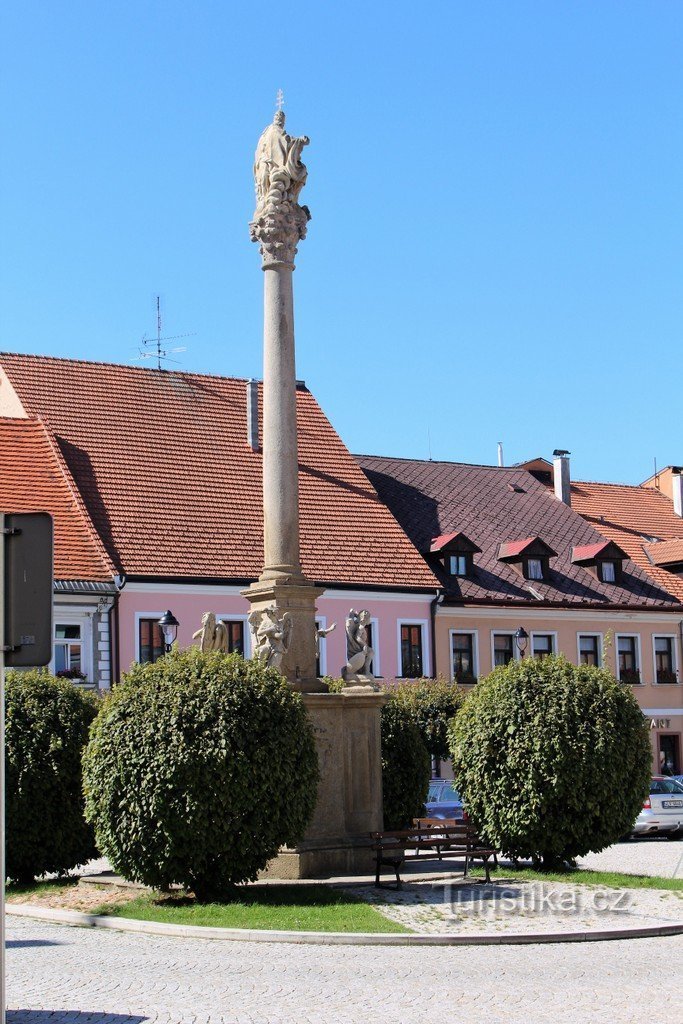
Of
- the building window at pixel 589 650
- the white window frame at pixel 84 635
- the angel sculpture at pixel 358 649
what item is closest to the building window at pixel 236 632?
the white window frame at pixel 84 635

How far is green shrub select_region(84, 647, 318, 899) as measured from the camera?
16.6m

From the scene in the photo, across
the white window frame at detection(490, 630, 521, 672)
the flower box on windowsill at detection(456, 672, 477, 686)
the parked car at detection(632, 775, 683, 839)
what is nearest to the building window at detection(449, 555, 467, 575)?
the white window frame at detection(490, 630, 521, 672)

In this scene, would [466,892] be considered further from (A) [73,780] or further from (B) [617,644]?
(B) [617,644]

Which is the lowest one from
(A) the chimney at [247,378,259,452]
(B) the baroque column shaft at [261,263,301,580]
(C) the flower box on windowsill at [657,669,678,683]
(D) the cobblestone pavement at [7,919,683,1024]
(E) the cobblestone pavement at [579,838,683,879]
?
(E) the cobblestone pavement at [579,838,683,879]

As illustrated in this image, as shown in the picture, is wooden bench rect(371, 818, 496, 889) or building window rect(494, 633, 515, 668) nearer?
wooden bench rect(371, 818, 496, 889)

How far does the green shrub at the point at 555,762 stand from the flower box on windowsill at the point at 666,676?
28040 mm

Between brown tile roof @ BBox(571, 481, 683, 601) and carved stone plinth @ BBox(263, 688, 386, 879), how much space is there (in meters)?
31.7

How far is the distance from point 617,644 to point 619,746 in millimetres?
27636

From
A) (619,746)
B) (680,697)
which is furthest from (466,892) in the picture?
(680,697)

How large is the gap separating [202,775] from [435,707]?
20.7m

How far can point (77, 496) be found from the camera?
38594 mm

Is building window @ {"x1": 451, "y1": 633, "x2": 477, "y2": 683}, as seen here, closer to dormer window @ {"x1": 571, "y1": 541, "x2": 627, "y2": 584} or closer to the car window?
dormer window @ {"x1": 571, "y1": 541, "x2": 627, "y2": 584}

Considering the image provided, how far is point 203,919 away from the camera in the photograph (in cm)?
1569

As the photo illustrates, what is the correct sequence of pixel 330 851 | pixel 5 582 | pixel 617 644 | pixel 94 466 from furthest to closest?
pixel 617 644, pixel 94 466, pixel 330 851, pixel 5 582
